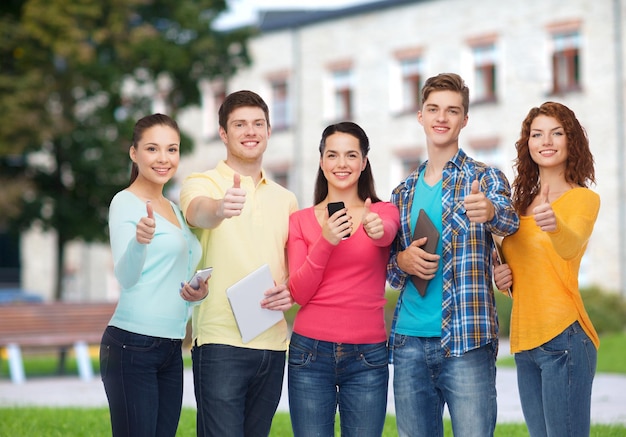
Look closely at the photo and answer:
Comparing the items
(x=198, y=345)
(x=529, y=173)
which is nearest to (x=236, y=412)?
(x=198, y=345)

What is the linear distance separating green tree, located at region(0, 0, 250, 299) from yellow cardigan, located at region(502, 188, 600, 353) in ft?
54.9

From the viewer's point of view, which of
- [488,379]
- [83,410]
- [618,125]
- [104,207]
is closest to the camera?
[488,379]

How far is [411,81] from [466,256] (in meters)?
27.0

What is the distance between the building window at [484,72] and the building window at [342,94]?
452cm

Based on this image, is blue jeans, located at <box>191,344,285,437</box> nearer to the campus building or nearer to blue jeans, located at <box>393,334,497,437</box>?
blue jeans, located at <box>393,334,497,437</box>

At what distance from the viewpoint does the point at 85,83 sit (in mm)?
22641

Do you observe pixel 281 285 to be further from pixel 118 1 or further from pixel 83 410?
pixel 118 1

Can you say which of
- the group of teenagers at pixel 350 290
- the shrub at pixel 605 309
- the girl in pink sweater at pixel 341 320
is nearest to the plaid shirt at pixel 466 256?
the group of teenagers at pixel 350 290

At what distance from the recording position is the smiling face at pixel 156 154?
515 cm

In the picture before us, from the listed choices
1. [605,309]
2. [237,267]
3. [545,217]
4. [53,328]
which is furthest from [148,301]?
[605,309]

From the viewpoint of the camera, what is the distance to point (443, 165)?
5133 millimetres

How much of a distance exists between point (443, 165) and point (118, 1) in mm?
17820

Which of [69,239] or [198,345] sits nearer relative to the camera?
[198,345]

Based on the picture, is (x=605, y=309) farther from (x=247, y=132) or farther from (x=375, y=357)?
(x=247, y=132)
